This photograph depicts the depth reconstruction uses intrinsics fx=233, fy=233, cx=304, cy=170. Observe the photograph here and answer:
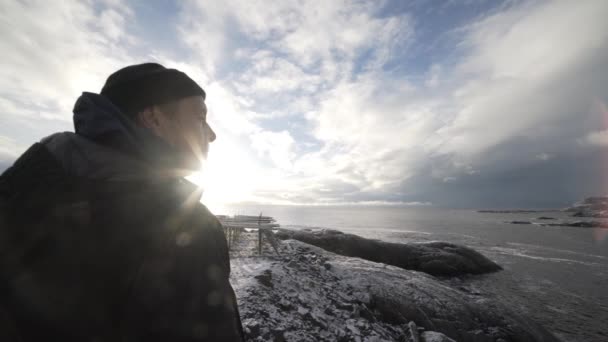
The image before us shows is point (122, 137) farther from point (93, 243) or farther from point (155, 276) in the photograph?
point (155, 276)

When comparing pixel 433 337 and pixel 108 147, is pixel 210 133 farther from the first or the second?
pixel 433 337

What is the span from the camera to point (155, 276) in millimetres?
918

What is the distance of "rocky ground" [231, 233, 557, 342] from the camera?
4938 millimetres

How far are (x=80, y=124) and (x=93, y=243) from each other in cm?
65

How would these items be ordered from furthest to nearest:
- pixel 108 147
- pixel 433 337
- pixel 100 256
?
1. pixel 433 337
2. pixel 108 147
3. pixel 100 256

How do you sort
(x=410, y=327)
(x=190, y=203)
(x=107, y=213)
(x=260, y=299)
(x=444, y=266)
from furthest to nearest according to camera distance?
(x=444, y=266)
(x=410, y=327)
(x=260, y=299)
(x=190, y=203)
(x=107, y=213)

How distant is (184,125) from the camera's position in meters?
1.61

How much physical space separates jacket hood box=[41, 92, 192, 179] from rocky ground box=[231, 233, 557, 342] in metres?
4.26

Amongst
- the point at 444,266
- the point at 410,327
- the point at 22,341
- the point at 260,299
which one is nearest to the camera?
the point at 22,341

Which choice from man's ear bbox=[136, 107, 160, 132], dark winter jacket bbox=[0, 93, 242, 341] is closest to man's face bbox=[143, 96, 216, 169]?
man's ear bbox=[136, 107, 160, 132]

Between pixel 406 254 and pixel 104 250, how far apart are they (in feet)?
70.3

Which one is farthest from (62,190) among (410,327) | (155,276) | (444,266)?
(444,266)

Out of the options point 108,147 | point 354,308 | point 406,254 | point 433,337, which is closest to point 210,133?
point 108,147

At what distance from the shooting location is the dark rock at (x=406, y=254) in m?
18.5
